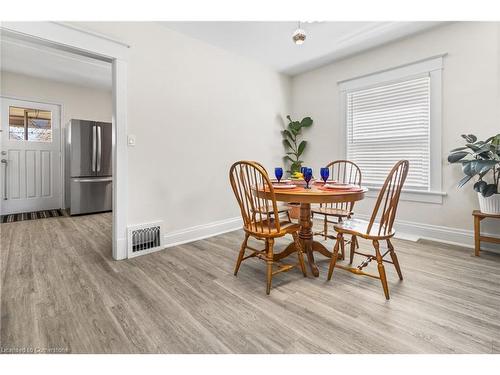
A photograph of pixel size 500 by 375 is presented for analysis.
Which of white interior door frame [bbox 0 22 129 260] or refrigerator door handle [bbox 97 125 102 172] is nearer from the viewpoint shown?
white interior door frame [bbox 0 22 129 260]

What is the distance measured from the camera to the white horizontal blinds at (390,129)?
3.14 meters

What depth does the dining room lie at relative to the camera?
1.47m

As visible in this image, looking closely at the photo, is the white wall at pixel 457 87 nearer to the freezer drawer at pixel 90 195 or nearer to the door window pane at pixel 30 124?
the freezer drawer at pixel 90 195

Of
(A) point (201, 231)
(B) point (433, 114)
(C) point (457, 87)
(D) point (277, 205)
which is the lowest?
(A) point (201, 231)

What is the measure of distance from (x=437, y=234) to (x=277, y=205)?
2.00m

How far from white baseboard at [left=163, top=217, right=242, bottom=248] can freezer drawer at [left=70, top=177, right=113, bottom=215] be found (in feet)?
9.08

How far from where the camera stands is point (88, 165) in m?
4.75

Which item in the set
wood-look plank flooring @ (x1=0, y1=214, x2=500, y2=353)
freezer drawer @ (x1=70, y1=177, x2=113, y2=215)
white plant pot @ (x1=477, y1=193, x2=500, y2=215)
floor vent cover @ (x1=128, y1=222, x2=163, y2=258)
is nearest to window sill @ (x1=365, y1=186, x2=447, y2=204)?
white plant pot @ (x1=477, y1=193, x2=500, y2=215)

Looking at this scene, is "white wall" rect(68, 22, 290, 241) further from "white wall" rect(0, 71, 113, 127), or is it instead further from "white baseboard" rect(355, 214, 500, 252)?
"white wall" rect(0, 71, 113, 127)

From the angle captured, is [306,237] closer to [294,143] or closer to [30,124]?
[294,143]

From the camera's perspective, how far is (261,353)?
49.2 inches

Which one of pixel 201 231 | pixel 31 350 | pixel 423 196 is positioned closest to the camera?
pixel 31 350

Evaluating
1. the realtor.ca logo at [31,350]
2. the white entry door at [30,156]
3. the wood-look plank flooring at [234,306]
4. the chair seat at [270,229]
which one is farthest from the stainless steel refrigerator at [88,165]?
the chair seat at [270,229]

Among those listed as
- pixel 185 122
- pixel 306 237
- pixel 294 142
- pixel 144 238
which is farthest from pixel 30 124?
pixel 306 237
